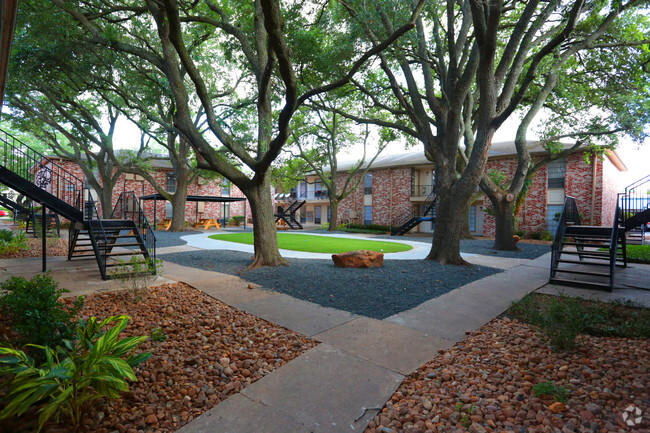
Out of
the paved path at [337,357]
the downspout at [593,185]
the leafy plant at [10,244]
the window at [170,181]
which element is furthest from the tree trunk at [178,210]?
the downspout at [593,185]

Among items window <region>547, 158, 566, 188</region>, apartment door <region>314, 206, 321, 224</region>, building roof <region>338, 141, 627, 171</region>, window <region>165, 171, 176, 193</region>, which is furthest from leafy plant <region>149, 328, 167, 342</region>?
apartment door <region>314, 206, 321, 224</region>

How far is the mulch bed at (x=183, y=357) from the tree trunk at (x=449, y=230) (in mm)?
6713

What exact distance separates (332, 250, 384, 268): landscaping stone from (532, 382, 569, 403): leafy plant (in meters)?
5.87

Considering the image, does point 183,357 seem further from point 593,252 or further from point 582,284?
point 593,252

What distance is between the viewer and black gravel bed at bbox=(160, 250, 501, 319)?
5.64 meters

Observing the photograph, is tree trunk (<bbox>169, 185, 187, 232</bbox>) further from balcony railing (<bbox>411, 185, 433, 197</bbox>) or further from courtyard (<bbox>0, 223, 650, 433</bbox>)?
courtyard (<bbox>0, 223, 650, 433</bbox>)

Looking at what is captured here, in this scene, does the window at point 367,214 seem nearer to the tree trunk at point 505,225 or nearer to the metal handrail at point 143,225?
the tree trunk at point 505,225

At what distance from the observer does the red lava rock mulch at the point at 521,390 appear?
2408 mm

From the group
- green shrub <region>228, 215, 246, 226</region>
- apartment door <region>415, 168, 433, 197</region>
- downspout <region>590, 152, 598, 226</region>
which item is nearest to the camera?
downspout <region>590, 152, 598, 226</region>

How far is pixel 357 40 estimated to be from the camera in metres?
8.62

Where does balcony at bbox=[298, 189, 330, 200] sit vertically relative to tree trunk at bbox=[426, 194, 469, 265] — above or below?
above

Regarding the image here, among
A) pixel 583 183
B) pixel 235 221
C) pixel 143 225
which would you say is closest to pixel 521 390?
pixel 143 225

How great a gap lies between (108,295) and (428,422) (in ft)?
17.5

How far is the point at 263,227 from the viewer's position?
8.65m
